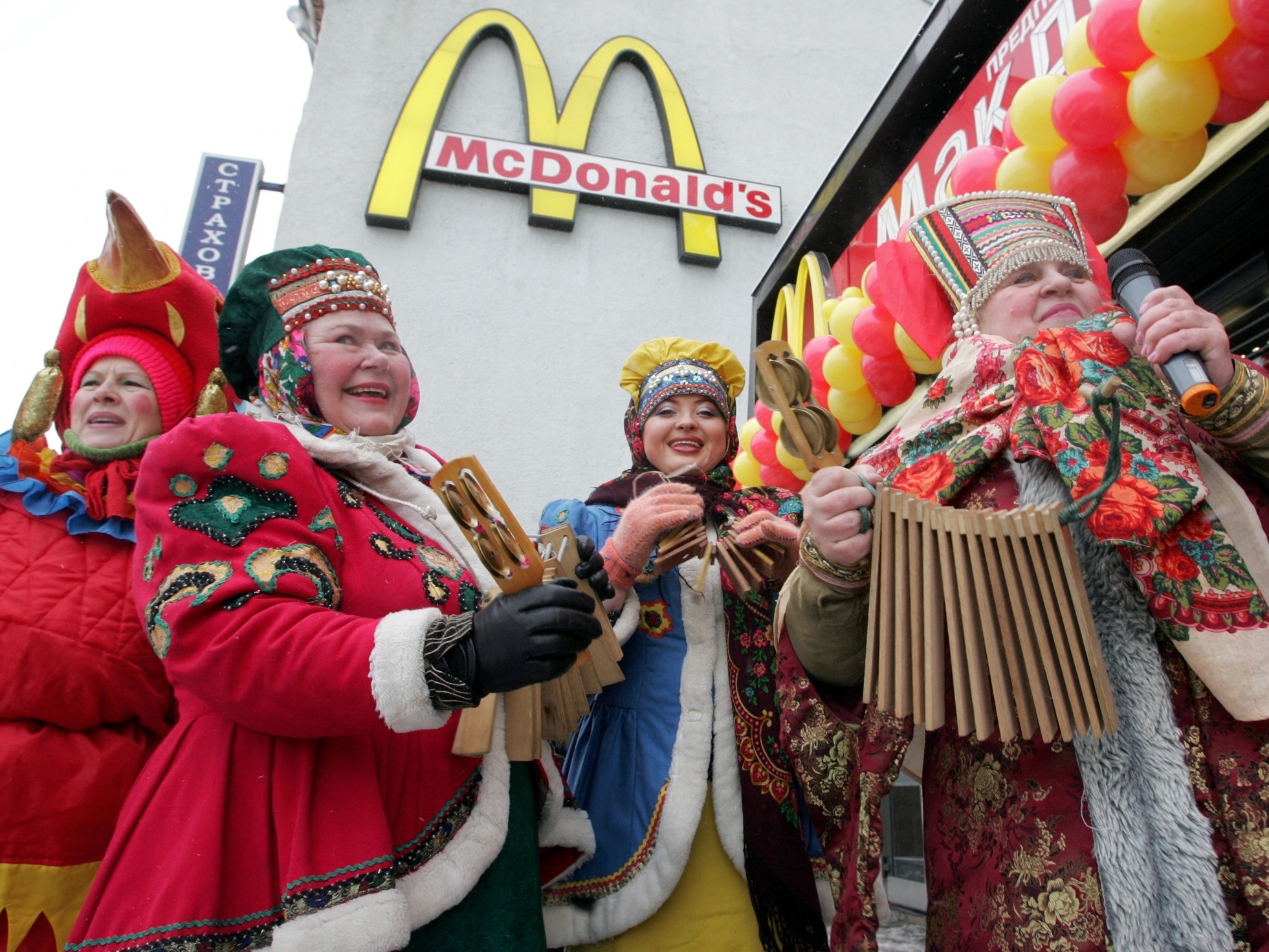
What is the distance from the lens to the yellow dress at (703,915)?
1520mm

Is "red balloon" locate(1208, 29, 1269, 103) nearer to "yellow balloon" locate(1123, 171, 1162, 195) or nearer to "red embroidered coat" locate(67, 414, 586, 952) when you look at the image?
"yellow balloon" locate(1123, 171, 1162, 195)

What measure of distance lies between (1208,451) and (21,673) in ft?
6.29

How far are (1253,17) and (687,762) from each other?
5.90 ft

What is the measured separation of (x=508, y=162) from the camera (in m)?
6.66

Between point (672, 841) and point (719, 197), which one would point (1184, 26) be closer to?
point (672, 841)

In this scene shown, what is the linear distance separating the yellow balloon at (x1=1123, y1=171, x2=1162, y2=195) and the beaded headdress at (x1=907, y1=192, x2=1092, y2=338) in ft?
1.52

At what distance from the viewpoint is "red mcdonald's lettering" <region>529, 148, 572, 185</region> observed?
6.64 m

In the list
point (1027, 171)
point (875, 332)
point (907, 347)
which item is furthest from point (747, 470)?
point (1027, 171)

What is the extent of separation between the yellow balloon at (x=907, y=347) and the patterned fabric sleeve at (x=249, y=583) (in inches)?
72.8

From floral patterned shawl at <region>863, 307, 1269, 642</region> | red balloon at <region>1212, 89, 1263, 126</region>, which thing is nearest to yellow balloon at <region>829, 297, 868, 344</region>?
red balloon at <region>1212, 89, 1263, 126</region>

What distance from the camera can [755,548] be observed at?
170 cm

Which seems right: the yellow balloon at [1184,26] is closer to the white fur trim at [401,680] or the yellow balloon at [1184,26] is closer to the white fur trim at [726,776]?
the white fur trim at [726,776]

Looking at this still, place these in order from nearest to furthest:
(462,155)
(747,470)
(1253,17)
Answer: (1253,17) → (747,470) → (462,155)

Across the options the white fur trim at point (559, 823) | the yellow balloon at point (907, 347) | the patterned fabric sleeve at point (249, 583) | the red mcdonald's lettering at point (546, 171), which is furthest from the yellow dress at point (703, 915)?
the red mcdonald's lettering at point (546, 171)
